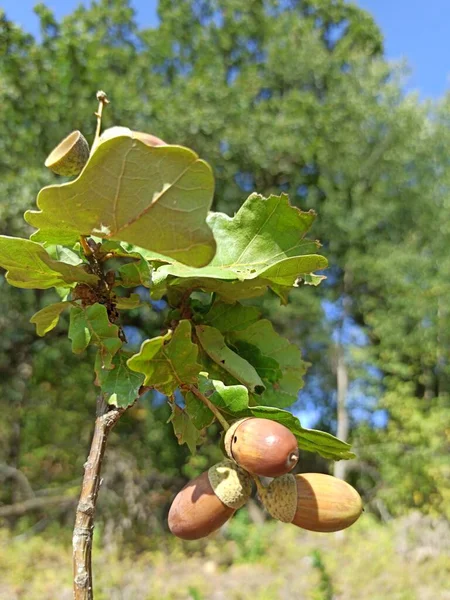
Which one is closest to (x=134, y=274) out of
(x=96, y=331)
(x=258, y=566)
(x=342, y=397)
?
(x=96, y=331)

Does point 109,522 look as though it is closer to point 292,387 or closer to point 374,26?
point 292,387

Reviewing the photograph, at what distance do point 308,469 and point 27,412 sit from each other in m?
3.36

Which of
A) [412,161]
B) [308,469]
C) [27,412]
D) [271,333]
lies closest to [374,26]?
[412,161]

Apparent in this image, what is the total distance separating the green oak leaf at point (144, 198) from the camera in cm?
39

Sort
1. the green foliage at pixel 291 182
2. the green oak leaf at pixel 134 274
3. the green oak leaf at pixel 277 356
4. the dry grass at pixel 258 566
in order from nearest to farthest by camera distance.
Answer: the green oak leaf at pixel 134 274 < the green oak leaf at pixel 277 356 < the dry grass at pixel 258 566 < the green foliage at pixel 291 182

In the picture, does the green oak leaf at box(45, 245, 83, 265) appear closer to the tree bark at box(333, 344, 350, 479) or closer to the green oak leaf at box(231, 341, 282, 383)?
the green oak leaf at box(231, 341, 282, 383)

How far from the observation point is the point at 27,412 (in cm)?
609

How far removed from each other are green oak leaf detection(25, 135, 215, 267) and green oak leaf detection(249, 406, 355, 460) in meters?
0.16

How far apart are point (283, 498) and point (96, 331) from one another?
0.23 meters

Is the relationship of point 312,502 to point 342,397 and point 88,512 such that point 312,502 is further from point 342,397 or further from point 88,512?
point 342,397

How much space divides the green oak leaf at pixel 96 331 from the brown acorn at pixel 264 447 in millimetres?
144

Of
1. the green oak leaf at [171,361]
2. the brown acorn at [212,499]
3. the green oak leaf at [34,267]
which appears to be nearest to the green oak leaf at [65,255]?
the green oak leaf at [34,267]

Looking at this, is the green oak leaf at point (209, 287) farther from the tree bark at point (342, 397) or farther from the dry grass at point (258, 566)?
the tree bark at point (342, 397)

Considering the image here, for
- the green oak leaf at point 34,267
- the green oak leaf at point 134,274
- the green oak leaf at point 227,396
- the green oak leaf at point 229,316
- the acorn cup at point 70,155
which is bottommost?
the green oak leaf at point 227,396
